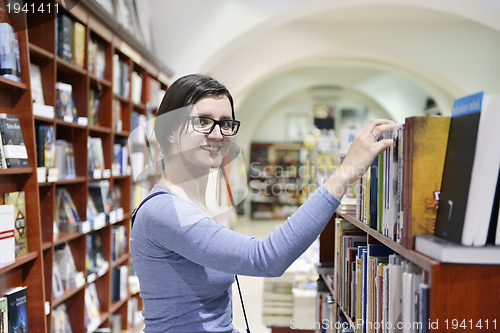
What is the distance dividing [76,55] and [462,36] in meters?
5.77

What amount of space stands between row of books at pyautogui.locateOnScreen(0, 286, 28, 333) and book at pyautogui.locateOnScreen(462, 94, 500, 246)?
1953mm

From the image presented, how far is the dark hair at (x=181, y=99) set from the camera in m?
1.14

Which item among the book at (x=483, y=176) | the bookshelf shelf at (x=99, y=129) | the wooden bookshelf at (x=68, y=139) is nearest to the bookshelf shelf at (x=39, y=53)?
the wooden bookshelf at (x=68, y=139)

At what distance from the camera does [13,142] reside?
1895 millimetres

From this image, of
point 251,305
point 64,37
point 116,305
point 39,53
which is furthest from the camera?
point 251,305

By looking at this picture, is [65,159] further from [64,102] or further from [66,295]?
[66,295]

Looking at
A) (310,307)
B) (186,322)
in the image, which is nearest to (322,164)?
(310,307)

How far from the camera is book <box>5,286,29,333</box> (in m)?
1.92

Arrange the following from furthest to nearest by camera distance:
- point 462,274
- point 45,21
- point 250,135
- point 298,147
Result: point 298,147 < point 250,135 < point 45,21 < point 462,274

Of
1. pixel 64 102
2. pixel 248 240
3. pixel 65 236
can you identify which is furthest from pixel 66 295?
pixel 248 240

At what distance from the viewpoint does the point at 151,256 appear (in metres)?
1.10

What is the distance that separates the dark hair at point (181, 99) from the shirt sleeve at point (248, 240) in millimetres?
278

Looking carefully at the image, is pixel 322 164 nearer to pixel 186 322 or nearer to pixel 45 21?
pixel 45 21

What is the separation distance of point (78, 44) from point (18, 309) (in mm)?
1654
